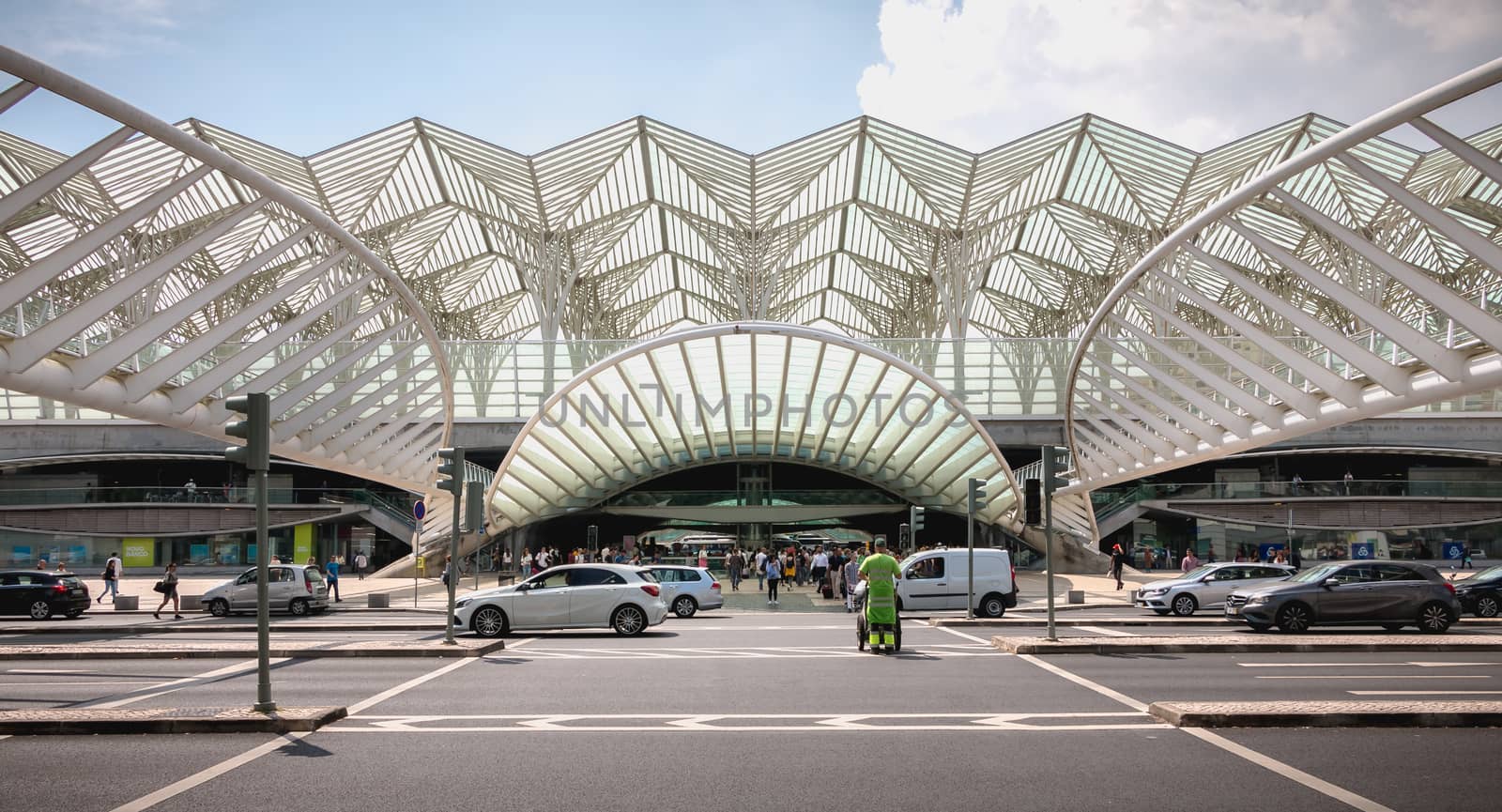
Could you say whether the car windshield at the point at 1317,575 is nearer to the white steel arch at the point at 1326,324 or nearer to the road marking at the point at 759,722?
the white steel arch at the point at 1326,324

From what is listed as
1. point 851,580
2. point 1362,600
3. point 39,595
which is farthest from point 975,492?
point 39,595

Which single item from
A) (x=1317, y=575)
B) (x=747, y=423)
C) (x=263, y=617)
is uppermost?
(x=747, y=423)

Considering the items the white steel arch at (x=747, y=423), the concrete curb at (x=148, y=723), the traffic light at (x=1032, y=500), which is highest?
the white steel arch at (x=747, y=423)

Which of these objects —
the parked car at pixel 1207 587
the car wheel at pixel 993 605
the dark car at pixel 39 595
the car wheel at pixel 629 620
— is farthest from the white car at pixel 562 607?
the dark car at pixel 39 595

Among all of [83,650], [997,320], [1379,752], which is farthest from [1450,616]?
[997,320]

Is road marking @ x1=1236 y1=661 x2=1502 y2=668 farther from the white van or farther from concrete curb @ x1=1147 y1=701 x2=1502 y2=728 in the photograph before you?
the white van

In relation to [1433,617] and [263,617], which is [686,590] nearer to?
[1433,617]

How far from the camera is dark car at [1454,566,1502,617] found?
2400 centimetres

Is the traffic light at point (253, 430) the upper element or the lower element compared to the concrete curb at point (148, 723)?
upper

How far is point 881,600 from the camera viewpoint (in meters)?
16.4

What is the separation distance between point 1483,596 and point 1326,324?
10.0 meters

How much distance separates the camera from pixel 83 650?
54.0 ft

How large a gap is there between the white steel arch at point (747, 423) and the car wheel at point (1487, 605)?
1551 cm

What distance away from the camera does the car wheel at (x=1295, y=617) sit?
1975cm
